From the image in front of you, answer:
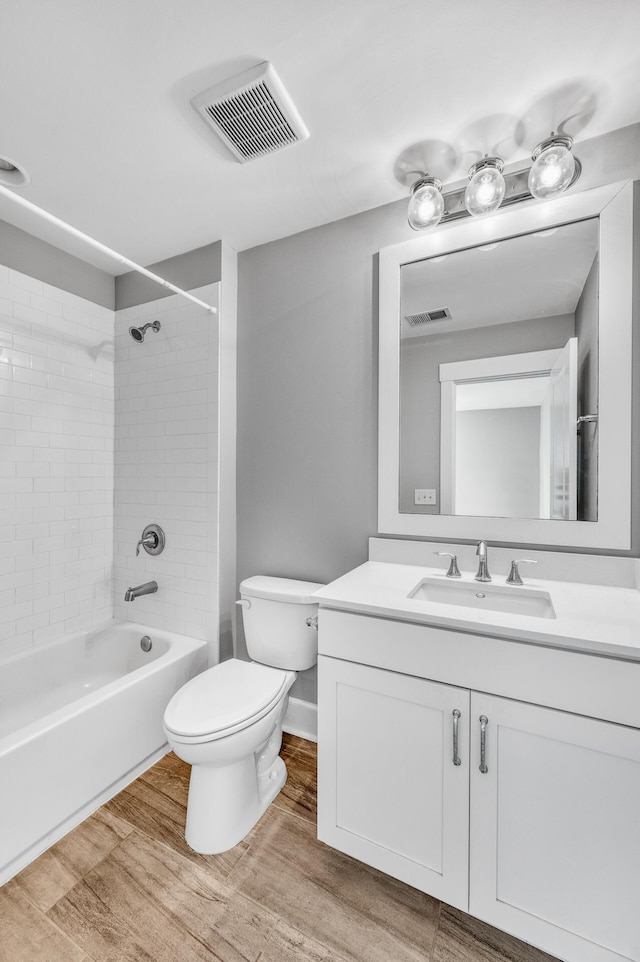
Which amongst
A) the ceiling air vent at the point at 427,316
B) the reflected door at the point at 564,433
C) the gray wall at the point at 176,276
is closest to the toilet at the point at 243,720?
the reflected door at the point at 564,433

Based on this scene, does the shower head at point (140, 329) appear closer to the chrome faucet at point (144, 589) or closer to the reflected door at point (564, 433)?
the chrome faucet at point (144, 589)

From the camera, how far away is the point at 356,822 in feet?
3.94

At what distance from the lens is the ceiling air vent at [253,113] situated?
1167 millimetres

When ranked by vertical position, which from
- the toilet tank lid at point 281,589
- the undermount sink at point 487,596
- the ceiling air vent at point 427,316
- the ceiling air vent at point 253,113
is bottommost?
the toilet tank lid at point 281,589

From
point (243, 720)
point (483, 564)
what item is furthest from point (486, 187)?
point (243, 720)

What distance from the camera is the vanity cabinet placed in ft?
3.00

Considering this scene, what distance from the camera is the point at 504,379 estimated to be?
4.89 ft

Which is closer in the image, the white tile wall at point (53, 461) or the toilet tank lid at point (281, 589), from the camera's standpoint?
the toilet tank lid at point (281, 589)

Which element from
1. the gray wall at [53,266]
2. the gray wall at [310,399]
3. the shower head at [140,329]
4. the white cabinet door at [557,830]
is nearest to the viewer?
the white cabinet door at [557,830]

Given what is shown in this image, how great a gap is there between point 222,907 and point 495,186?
7.73 feet

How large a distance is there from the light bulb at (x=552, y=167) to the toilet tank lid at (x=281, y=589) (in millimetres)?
1577

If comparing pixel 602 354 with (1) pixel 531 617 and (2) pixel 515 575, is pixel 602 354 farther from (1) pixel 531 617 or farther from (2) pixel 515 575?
(1) pixel 531 617

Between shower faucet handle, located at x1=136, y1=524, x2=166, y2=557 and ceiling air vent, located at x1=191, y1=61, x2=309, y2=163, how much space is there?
168 cm

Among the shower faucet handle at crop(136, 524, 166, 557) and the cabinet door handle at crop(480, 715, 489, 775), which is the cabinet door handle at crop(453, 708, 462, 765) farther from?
the shower faucet handle at crop(136, 524, 166, 557)
